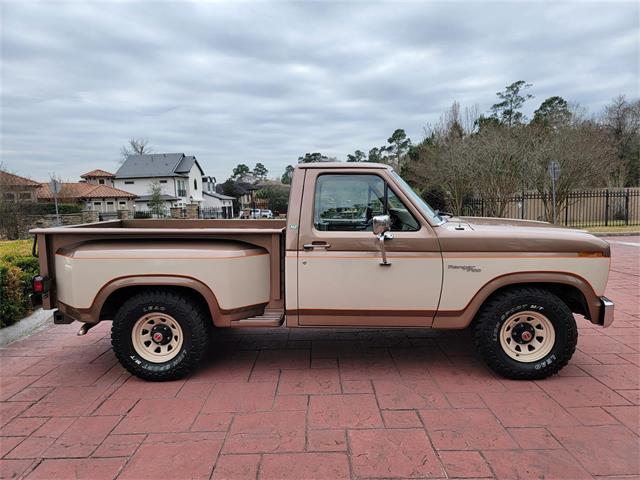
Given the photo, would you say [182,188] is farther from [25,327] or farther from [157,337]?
[157,337]

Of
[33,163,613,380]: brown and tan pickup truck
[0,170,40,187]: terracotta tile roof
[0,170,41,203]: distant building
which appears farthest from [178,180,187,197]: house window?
[33,163,613,380]: brown and tan pickup truck

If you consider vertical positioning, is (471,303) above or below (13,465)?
above

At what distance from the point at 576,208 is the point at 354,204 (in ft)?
86.2

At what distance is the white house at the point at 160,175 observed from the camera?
193 feet

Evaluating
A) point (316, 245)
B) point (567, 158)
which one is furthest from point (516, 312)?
point (567, 158)

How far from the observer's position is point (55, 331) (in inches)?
218

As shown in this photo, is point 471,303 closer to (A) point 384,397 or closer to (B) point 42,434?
(A) point 384,397

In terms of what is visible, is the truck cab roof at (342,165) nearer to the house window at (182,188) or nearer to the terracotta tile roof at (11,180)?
the terracotta tile roof at (11,180)

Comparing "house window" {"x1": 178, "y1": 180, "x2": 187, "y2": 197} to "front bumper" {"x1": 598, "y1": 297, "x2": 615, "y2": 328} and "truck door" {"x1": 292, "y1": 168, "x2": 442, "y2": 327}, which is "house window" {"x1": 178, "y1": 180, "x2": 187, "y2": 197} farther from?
"front bumper" {"x1": 598, "y1": 297, "x2": 615, "y2": 328}

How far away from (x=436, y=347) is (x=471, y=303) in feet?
3.67

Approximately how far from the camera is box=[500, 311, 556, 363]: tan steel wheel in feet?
12.4

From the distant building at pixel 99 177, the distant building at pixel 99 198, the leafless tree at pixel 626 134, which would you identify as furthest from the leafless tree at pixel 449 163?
the distant building at pixel 99 177

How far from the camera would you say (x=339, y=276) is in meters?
3.76

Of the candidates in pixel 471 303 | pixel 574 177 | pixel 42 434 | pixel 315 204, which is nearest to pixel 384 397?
pixel 471 303
